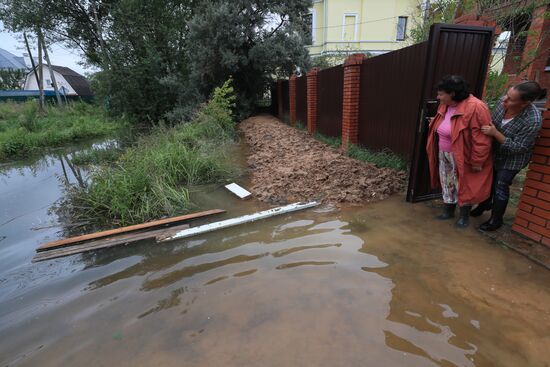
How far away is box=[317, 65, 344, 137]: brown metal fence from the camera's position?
6.91 m

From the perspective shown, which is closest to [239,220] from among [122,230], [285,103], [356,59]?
[122,230]

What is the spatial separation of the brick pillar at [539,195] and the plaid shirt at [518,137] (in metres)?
0.06

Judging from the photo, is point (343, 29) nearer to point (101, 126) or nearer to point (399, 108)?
point (101, 126)

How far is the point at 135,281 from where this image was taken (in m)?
2.68

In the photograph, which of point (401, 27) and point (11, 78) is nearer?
point (401, 27)

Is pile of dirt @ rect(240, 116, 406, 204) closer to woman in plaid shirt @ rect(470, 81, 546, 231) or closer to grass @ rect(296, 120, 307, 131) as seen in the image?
woman in plaid shirt @ rect(470, 81, 546, 231)

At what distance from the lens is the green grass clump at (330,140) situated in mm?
6896

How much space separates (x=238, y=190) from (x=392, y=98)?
3073 mm

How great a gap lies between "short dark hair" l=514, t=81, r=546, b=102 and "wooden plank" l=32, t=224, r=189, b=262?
12.3 feet

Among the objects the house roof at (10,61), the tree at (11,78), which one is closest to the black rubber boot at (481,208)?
the tree at (11,78)

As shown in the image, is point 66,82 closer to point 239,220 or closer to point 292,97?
point 292,97

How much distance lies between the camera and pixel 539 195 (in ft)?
8.26

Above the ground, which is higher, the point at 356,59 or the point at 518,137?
the point at 356,59

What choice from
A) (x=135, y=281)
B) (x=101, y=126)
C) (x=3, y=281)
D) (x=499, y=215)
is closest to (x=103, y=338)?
(x=135, y=281)
